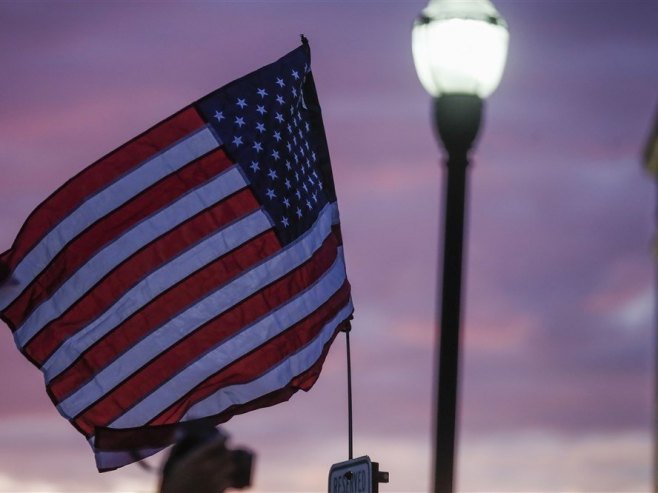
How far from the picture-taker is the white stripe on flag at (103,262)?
14133 mm

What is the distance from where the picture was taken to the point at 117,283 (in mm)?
14102

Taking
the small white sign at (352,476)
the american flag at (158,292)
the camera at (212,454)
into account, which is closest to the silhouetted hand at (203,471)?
the camera at (212,454)

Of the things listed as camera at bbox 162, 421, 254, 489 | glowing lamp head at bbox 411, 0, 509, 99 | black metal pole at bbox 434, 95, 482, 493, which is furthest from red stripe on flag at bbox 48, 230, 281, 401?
camera at bbox 162, 421, 254, 489

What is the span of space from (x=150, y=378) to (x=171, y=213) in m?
1.55

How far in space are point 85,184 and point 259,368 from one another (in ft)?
7.79

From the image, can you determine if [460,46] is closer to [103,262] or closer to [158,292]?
[158,292]

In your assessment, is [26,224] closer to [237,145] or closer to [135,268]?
[135,268]

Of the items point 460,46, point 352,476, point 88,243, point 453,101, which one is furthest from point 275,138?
point 460,46

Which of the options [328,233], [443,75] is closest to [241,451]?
[443,75]

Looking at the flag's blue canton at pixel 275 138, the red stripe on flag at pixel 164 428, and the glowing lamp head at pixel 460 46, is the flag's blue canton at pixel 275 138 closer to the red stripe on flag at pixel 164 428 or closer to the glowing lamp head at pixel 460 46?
the red stripe on flag at pixel 164 428

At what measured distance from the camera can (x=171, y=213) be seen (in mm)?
14273

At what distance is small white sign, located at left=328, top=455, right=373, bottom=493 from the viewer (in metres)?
10.6

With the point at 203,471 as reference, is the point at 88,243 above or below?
above

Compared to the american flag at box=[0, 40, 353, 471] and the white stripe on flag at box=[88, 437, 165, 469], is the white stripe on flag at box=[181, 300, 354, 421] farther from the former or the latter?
the white stripe on flag at box=[88, 437, 165, 469]
